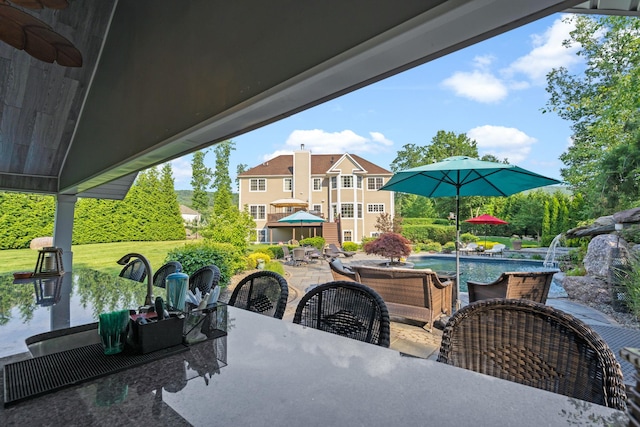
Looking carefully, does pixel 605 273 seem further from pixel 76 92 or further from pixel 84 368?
pixel 76 92

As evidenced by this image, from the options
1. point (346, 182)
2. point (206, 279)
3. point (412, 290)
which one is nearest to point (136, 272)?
point (206, 279)

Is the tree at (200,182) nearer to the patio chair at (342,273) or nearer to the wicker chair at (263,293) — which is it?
the patio chair at (342,273)

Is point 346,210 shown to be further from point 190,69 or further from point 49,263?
point 190,69

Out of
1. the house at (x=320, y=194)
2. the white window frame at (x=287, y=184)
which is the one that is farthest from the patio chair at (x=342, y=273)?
the white window frame at (x=287, y=184)

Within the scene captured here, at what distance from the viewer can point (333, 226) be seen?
64.0ft

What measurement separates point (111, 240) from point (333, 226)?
36.9ft

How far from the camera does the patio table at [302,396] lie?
0.80 m

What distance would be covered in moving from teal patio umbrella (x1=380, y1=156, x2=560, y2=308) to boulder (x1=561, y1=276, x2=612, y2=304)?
2.09 m

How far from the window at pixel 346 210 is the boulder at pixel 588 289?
14.3m

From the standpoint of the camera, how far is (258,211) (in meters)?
21.3

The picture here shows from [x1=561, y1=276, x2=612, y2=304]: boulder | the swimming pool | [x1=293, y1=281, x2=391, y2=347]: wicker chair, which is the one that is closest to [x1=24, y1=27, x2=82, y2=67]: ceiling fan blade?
[x1=293, y1=281, x2=391, y2=347]: wicker chair

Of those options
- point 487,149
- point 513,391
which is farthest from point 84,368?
point 487,149

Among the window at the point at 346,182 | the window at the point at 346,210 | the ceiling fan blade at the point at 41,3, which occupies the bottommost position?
the ceiling fan blade at the point at 41,3

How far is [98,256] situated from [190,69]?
11.6 m
